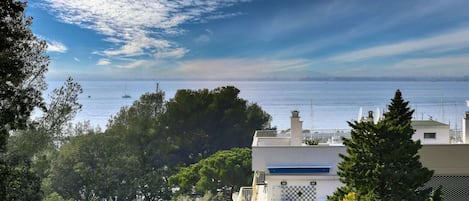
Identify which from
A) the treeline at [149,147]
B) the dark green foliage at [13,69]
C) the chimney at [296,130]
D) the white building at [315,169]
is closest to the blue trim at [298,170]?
the white building at [315,169]

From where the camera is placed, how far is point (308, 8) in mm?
25141

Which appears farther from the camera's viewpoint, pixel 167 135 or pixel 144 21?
pixel 144 21

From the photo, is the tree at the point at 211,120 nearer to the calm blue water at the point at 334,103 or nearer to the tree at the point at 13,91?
the calm blue water at the point at 334,103

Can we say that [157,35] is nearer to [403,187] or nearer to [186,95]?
[186,95]

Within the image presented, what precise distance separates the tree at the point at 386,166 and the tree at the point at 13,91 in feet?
17.5

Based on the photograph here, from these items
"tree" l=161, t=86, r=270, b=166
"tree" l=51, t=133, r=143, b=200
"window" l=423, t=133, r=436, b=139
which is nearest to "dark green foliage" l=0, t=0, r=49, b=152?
"window" l=423, t=133, r=436, b=139

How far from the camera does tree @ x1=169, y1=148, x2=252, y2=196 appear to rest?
15.8 meters

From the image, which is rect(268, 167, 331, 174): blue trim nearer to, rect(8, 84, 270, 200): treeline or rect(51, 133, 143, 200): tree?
rect(8, 84, 270, 200): treeline

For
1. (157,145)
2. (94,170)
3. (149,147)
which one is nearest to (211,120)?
(157,145)

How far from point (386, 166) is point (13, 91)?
6061mm

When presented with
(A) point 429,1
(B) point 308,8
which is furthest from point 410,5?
(B) point 308,8

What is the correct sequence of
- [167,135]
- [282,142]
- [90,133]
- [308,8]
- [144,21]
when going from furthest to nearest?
[144,21]
[308,8]
[167,135]
[90,133]
[282,142]

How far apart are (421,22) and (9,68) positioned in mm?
21603

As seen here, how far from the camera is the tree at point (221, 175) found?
1580 cm
